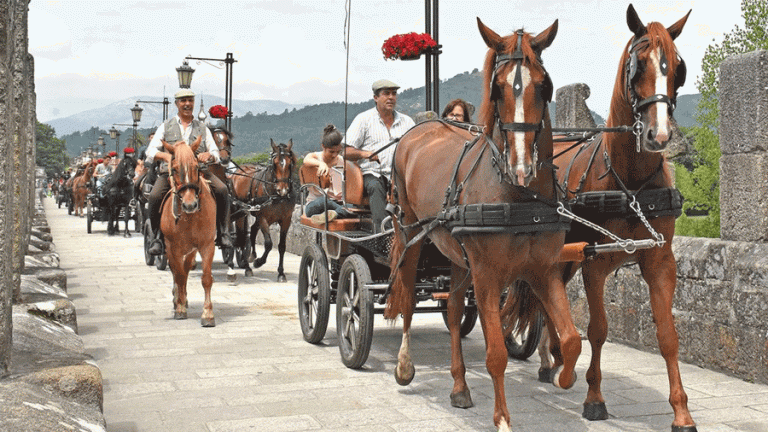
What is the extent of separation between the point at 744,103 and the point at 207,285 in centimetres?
590

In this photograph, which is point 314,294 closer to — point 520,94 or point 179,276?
point 179,276

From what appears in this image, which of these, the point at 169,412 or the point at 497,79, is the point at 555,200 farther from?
the point at 169,412

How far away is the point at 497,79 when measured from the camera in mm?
4492

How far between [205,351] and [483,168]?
399cm

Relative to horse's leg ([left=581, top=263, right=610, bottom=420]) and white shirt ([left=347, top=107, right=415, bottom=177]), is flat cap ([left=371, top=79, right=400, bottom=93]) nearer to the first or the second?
white shirt ([left=347, top=107, right=415, bottom=177])

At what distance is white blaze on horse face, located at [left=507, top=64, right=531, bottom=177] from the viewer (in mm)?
4340

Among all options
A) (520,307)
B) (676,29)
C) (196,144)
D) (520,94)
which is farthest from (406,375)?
(196,144)

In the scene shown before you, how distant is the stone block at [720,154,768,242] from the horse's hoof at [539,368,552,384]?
5.71 ft

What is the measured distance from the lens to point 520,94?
4398 millimetres

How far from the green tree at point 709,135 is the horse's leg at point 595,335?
108 feet

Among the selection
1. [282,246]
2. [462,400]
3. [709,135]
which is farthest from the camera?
[709,135]

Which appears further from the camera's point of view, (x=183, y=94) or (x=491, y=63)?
(x=183, y=94)

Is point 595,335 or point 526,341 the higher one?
point 595,335

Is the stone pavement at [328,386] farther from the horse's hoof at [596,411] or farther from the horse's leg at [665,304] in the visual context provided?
the horse's leg at [665,304]
